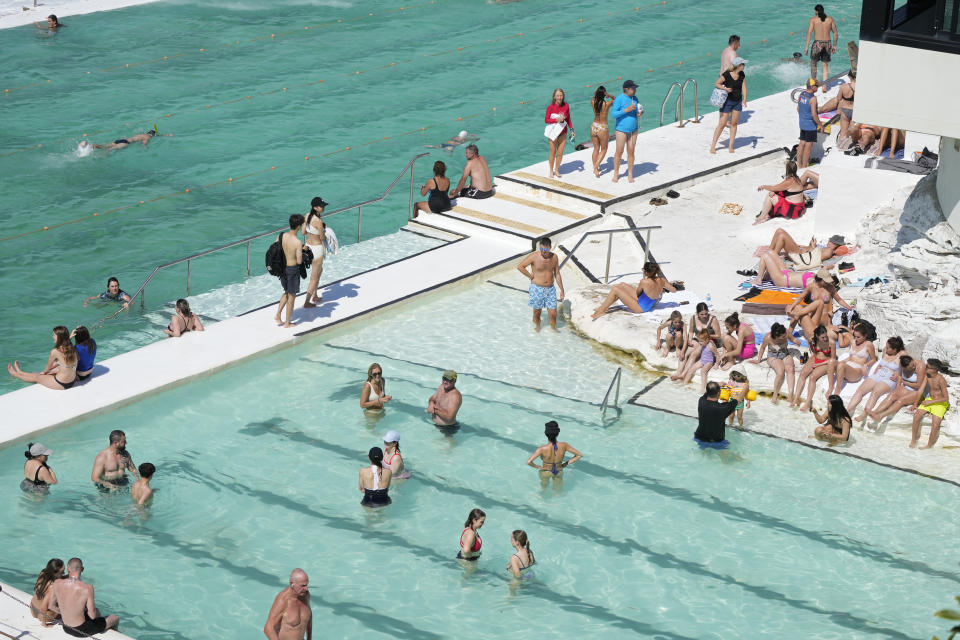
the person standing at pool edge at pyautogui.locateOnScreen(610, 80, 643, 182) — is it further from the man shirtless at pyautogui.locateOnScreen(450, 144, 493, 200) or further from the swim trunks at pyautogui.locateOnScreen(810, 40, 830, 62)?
the swim trunks at pyautogui.locateOnScreen(810, 40, 830, 62)

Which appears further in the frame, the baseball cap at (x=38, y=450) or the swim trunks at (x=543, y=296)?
the swim trunks at (x=543, y=296)

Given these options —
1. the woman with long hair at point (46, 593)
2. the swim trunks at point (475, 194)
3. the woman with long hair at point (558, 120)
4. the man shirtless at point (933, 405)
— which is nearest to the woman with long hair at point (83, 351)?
the woman with long hair at point (46, 593)

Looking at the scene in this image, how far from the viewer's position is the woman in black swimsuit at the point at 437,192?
20969mm

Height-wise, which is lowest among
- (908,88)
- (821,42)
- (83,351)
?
(83,351)

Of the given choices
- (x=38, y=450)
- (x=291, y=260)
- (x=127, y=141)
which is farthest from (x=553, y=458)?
(x=127, y=141)

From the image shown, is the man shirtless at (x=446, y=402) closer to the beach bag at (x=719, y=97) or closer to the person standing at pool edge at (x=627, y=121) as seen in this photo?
the person standing at pool edge at (x=627, y=121)

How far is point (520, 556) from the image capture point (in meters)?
12.4

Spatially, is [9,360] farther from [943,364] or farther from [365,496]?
[943,364]

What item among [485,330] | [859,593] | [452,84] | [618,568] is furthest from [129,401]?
[452,84]

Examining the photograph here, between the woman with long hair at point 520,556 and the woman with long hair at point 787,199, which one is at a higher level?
the woman with long hair at point 787,199

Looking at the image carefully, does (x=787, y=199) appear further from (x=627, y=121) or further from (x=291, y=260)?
(x=291, y=260)

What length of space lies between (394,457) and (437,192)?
26.2ft

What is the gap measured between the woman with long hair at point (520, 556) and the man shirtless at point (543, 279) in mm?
5468

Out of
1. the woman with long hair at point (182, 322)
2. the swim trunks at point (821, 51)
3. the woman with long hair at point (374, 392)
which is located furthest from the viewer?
the swim trunks at point (821, 51)
